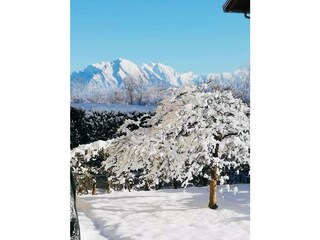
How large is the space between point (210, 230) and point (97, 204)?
679 millimetres

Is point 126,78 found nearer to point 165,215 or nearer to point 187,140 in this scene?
point 187,140

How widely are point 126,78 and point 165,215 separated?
0.84 metres

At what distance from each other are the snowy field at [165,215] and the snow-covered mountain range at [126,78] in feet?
2.02

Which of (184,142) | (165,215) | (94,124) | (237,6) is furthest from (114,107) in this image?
(237,6)

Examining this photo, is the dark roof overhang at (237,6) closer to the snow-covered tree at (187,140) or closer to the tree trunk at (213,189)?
the snow-covered tree at (187,140)

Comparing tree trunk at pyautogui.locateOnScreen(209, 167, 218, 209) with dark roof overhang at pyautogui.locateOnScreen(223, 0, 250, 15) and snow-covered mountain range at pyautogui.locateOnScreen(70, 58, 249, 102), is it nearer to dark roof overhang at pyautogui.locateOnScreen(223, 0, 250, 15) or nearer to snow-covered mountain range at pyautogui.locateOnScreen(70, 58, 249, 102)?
snow-covered mountain range at pyautogui.locateOnScreen(70, 58, 249, 102)

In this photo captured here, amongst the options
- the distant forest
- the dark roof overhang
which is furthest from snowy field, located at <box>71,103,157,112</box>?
the dark roof overhang

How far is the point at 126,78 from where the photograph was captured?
2908 millimetres
